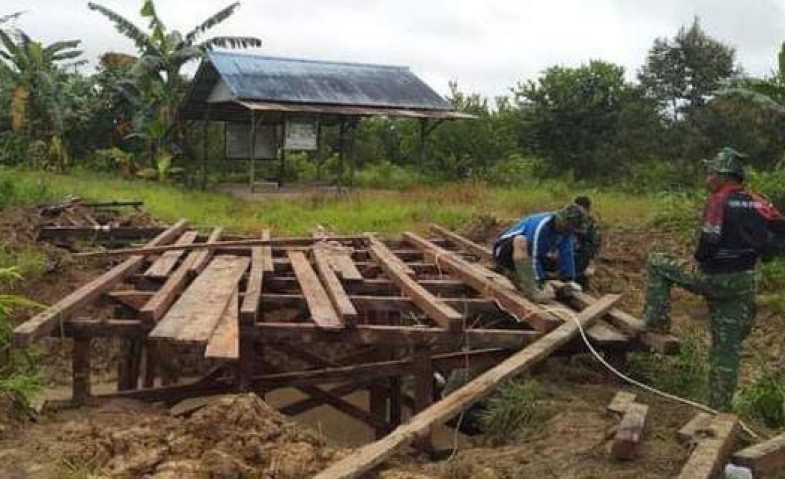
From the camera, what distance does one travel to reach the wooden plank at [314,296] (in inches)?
223

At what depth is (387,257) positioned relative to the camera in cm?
814

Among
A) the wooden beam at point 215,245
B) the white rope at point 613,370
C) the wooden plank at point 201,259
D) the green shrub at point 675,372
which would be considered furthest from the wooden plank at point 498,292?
the wooden plank at point 201,259

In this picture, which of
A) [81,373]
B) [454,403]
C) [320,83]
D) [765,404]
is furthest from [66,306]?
[320,83]

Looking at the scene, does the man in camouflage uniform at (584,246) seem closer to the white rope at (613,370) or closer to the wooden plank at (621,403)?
the white rope at (613,370)

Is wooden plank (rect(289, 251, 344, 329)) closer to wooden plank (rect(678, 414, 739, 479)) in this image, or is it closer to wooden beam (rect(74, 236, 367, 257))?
wooden beam (rect(74, 236, 367, 257))

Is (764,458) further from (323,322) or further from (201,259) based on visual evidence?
(201,259)

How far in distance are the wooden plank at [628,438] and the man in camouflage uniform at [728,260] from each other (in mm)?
1508

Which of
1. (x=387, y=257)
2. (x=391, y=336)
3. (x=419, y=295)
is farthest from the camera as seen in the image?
Result: (x=387, y=257)

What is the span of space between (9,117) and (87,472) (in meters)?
20.7

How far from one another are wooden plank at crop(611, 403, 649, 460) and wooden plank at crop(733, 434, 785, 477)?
17.0 inches

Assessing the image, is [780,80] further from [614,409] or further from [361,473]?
[361,473]

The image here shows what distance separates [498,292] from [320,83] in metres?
→ 14.5

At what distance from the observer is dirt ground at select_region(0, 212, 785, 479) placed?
3.96m

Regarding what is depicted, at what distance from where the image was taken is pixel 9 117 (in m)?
22.5
